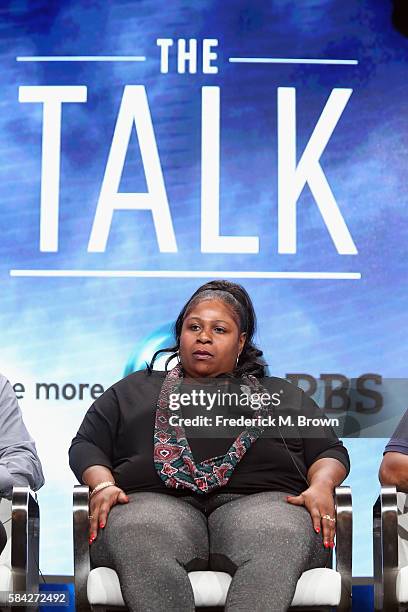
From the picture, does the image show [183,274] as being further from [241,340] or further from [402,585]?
[402,585]

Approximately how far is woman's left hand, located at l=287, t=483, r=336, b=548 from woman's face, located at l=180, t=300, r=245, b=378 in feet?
1.71

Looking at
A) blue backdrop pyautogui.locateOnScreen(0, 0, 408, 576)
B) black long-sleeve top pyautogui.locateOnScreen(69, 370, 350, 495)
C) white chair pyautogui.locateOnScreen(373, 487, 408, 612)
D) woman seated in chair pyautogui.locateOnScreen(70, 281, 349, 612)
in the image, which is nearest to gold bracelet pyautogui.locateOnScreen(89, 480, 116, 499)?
woman seated in chair pyautogui.locateOnScreen(70, 281, 349, 612)

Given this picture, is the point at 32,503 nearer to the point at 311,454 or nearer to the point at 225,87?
the point at 311,454

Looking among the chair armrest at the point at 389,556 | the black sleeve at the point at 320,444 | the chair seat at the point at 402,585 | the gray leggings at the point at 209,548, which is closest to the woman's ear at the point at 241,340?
the black sleeve at the point at 320,444

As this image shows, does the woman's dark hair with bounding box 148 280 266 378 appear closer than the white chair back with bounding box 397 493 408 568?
No

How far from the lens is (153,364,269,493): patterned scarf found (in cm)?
304

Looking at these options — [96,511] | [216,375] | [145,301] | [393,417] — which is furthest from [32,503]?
[393,417]

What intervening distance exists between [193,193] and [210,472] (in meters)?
1.43

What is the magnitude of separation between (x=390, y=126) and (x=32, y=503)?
7.00ft

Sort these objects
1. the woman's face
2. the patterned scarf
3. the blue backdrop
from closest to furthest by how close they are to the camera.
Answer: the patterned scarf < the woman's face < the blue backdrop

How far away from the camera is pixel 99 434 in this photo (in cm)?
320

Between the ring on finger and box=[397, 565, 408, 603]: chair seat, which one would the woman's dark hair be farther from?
box=[397, 565, 408, 603]: chair seat

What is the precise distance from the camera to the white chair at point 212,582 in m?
2.77

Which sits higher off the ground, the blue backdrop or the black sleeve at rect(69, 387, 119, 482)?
the blue backdrop
